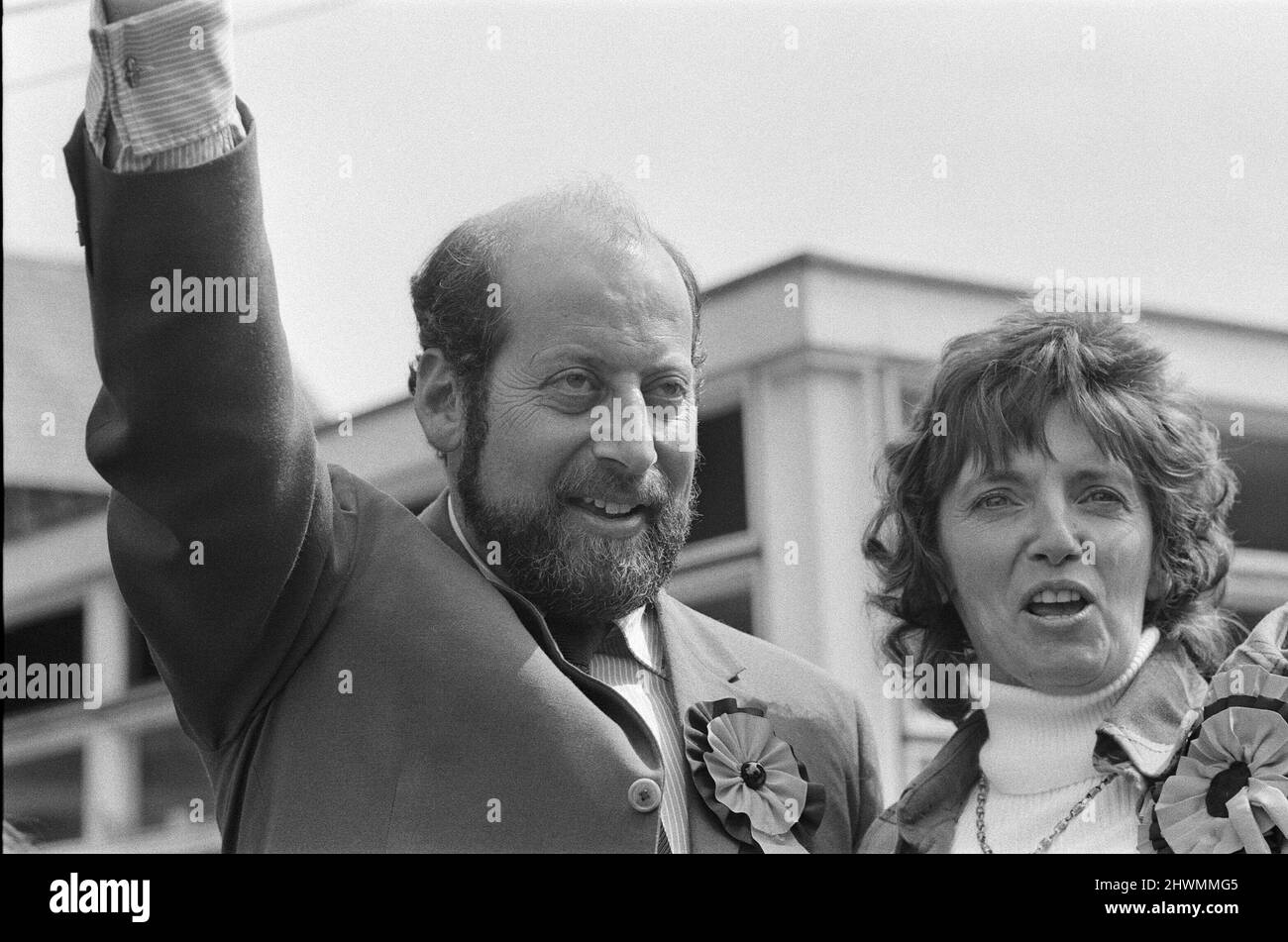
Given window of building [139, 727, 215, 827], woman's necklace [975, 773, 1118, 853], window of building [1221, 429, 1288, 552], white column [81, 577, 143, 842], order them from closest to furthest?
woman's necklace [975, 773, 1118, 853], window of building [1221, 429, 1288, 552], white column [81, 577, 143, 842], window of building [139, 727, 215, 827]

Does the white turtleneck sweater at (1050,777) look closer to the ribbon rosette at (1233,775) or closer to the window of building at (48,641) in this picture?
the ribbon rosette at (1233,775)

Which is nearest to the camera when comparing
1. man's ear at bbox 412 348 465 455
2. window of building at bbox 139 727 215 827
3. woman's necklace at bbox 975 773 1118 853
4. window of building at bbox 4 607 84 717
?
woman's necklace at bbox 975 773 1118 853

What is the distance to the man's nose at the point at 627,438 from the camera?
8.00ft

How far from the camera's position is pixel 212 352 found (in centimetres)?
215

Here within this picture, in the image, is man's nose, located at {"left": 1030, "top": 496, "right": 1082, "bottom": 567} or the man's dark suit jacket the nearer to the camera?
the man's dark suit jacket

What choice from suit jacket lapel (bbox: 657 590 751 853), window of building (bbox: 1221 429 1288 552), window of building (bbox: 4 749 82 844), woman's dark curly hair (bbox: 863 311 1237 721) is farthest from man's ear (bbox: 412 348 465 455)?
window of building (bbox: 4 749 82 844)

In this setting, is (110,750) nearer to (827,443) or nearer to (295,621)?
(295,621)

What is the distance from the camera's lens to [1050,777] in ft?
8.05

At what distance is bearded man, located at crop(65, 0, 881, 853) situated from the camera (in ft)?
7.02

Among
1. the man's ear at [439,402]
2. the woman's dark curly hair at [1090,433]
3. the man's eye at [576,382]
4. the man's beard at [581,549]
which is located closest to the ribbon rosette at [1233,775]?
the woman's dark curly hair at [1090,433]

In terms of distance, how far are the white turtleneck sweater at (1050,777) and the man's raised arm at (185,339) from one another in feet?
3.28

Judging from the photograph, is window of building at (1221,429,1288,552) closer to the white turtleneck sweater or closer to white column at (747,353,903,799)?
the white turtleneck sweater

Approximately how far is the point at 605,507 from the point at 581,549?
0.22 feet

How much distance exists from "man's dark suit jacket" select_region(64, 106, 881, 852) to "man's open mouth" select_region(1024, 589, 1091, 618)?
41cm
